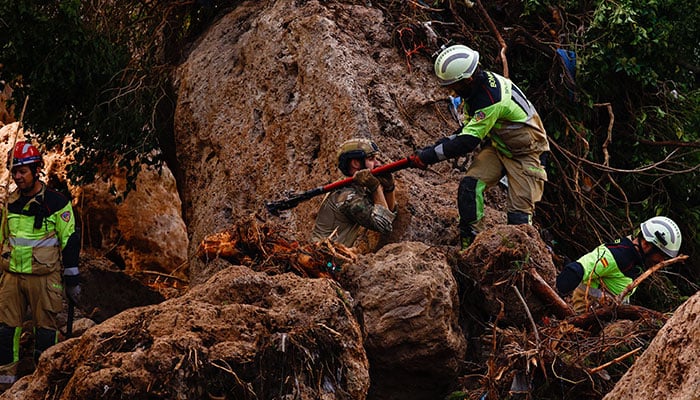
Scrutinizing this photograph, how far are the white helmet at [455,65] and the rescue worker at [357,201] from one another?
856 mm

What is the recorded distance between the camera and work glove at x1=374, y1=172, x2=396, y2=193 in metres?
9.18

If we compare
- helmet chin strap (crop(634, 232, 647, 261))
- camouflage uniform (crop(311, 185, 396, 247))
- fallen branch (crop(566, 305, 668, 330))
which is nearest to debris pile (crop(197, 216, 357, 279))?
camouflage uniform (crop(311, 185, 396, 247))

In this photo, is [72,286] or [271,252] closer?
[271,252]

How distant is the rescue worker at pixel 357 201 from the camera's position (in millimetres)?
8961

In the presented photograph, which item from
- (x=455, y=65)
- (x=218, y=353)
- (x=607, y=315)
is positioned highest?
(x=218, y=353)

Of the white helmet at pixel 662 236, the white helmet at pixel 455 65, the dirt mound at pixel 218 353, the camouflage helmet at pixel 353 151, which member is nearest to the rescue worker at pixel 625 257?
the white helmet at pixel 662 236

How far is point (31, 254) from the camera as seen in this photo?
9.59 m

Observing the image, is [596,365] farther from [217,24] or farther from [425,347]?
[217,24]

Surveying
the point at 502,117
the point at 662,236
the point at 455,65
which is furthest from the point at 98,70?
the point at 662,236

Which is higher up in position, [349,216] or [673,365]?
[673,365]

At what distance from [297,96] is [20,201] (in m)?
2.72

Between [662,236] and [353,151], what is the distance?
2.64 m

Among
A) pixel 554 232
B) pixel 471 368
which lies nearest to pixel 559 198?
pixel 554 232

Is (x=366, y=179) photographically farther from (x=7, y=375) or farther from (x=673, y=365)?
(x=673, y=365)
